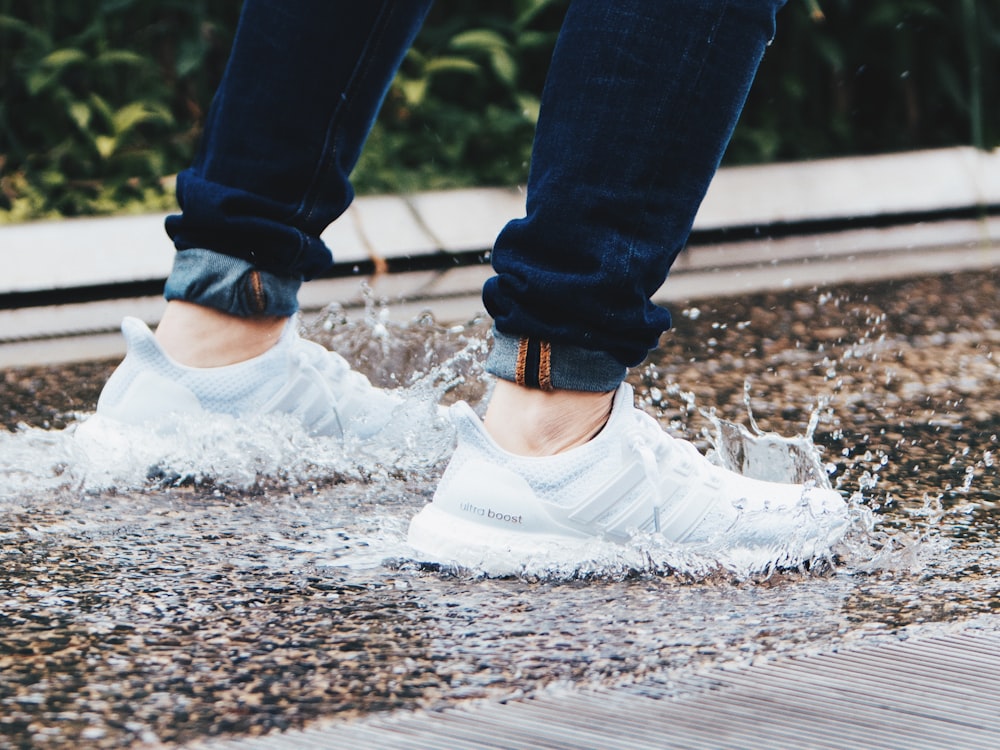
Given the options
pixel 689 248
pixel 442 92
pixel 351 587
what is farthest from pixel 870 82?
pixel 351 587

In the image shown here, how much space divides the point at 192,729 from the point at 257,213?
0.89m

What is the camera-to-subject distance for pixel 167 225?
1.83m

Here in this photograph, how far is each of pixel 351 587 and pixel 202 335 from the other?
543 mm

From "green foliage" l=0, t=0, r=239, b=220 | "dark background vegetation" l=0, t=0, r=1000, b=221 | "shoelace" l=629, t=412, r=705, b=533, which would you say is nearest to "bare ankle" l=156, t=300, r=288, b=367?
"shoelace" l=629, t=412, r=705, b=533

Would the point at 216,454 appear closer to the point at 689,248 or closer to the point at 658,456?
the point at 658,456

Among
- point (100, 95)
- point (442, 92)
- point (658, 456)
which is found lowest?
point (658, 456)

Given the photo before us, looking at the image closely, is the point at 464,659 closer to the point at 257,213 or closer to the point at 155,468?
the point at 155,468

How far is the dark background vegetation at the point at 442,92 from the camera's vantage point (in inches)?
172

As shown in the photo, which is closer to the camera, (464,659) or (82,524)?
(464,659)

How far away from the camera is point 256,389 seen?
1.78m

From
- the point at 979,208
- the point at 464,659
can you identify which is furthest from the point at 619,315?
the point at 979,208

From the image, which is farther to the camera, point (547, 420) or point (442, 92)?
point (442, 92)

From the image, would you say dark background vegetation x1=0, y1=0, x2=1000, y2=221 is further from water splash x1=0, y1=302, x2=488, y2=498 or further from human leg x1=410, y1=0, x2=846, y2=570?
human leg x1=410, y1=0, x2=846, y2=570

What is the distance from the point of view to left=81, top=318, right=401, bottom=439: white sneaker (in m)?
1.73
